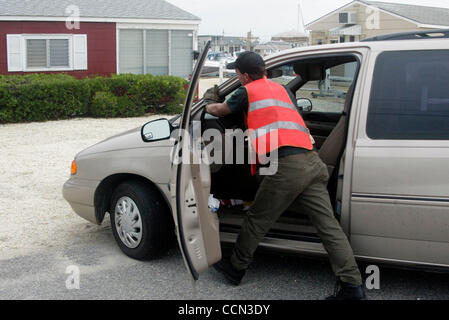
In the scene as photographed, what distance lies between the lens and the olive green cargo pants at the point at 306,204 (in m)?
3.94

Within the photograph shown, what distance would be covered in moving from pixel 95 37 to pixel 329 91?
1275cm

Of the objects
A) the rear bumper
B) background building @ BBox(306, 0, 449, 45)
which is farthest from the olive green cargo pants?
background building @ BBox(306, 0, 449, 45)

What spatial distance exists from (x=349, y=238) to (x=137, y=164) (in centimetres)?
184

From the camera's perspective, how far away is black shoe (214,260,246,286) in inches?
172

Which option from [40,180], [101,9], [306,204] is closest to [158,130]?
[306,204]

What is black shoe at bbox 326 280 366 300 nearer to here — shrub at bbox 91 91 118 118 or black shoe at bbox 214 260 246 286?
black shoe at bbox 214 260 246 286

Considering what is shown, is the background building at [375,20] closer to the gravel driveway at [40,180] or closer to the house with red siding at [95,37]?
the house with red siding at [95,37]

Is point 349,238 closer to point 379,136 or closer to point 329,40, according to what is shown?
point 379,136

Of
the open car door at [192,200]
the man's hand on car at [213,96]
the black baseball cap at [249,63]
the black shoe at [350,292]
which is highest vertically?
the black baseball cap at [249,63]

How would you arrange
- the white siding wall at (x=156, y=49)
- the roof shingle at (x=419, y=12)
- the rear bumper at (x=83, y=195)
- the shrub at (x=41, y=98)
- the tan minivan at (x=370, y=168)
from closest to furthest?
1. the tan minivan at (x=370, y=168)
2. the rear bumper at (x=83, y=195)
3. the shrub at (x=41, y=98)
4. the white siding wall at (x=156, y=49)
5. the roof shingle at (x=419, y=12)

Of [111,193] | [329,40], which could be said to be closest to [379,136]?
[111,193]

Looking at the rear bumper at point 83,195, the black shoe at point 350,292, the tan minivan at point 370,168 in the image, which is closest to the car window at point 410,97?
the tan minivan at point 370,168

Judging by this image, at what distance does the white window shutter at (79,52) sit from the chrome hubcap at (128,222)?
12835 millimetres

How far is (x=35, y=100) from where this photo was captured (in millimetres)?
13656
